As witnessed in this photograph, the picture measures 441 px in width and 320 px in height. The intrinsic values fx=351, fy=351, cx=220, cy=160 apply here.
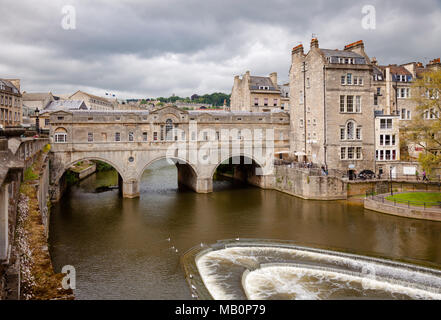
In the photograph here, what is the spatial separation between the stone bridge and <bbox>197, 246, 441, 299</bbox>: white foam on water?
805 inches

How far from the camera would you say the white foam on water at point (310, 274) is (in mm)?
16453

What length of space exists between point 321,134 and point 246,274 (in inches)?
1069

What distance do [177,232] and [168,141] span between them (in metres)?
16.0

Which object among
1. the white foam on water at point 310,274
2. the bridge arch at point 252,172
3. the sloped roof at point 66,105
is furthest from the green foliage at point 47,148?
the sloped roof at point 66,105

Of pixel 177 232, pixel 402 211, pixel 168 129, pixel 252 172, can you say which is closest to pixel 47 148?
pixel 168 129

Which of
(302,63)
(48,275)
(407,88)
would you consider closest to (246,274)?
(48,275)

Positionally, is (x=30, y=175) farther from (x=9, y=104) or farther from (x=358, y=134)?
(x=9, y=104)

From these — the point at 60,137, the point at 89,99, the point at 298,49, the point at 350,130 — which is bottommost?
the point at 60,137

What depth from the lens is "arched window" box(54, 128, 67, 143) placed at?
3741 cm

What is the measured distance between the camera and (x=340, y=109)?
41.2m

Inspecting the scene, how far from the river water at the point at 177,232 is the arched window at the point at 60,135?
6543 millimetres

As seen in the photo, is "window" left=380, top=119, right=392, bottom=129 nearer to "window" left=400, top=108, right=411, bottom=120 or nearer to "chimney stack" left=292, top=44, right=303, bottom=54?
"window" left=400, top=108, right=411, bottom=120

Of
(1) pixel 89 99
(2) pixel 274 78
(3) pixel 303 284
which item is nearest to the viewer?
(3) pixel 303 284
